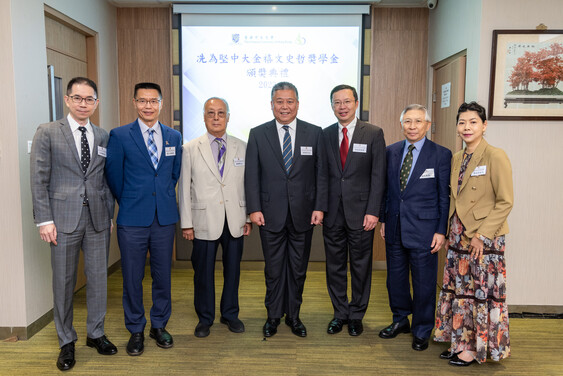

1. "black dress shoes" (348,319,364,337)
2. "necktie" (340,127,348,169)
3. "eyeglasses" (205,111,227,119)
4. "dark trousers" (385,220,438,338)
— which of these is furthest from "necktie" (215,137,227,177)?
"black dress shoes" (348,319,364,337)

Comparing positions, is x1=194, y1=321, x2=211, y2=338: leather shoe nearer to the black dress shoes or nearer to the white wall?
the black dress shoes

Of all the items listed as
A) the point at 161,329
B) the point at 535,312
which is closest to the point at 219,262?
the point at 161,329

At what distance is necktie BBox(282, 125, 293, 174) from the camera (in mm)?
2945

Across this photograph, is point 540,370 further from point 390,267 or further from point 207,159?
point 207,159

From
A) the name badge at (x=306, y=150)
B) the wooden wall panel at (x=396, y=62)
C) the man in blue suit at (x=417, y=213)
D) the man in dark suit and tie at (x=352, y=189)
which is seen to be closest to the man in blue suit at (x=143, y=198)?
the name badge at (x=306, y=150)

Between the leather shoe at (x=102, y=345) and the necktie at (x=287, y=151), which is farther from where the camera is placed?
the necktie at (x=287, y=151)

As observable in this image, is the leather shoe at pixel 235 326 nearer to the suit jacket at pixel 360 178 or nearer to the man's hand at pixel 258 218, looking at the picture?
the man's hand at pixel 258 218

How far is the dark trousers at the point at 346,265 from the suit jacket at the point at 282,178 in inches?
8.9

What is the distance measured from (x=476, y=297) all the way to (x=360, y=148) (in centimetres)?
120

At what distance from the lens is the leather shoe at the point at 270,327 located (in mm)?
3088

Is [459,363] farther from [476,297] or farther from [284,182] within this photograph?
[284,182]

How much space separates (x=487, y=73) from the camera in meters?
3.47

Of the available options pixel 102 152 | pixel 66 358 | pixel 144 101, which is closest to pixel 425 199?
pixel 144 101

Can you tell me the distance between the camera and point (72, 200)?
264 cm
